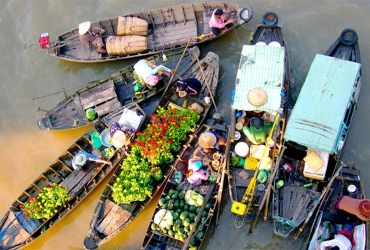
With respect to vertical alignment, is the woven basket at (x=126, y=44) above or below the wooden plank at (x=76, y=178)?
above

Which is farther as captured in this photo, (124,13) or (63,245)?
(124,13)

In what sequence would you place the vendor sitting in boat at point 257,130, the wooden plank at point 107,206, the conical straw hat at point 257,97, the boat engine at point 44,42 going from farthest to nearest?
the boat engine at point 44,42 → the wooden plank at point 107,206 → the vendor sitting in boat at point 257,130 → the conical straw hat at point 257,97

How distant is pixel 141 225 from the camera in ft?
42.0

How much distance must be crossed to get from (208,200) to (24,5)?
1122 centimetres

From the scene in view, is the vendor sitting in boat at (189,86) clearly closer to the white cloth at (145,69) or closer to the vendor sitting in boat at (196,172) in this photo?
the white cloth at (145,69)

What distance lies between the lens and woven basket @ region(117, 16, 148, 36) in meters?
14.0

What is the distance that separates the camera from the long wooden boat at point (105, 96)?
13.6 m

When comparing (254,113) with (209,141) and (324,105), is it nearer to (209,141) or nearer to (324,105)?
(209,141)

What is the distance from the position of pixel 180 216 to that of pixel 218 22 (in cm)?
652

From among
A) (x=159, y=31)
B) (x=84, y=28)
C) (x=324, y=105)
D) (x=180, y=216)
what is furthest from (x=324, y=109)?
(x=84, y=28)

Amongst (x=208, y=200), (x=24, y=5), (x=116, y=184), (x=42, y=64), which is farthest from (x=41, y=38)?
(x=208, y=200)

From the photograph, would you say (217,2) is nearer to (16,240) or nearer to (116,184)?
(116,184)

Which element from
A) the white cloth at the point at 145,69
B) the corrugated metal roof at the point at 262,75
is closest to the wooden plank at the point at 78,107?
the white cloth at the point at 145,69

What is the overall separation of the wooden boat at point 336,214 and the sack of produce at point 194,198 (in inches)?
126
